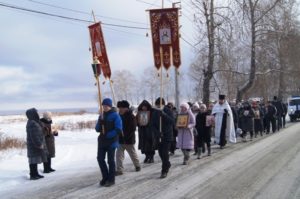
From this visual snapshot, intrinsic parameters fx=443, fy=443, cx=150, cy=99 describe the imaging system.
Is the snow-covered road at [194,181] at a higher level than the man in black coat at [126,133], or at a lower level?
lower

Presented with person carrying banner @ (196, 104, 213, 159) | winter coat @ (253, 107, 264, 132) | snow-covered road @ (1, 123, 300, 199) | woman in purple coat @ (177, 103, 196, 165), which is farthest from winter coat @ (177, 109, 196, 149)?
winter coat @ (253, 107, 264, 132)

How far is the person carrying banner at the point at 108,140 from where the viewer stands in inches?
387

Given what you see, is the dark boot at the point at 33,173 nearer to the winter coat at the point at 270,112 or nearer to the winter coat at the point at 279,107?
the winter coat at the point at 270,112

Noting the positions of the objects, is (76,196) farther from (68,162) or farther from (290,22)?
(290,22)

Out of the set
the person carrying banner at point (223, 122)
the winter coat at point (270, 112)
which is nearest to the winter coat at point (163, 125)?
the person carrying banner at point (223, 122)

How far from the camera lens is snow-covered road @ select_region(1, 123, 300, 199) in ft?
28.9

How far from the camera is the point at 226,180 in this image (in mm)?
10102

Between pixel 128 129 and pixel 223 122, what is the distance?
613cm

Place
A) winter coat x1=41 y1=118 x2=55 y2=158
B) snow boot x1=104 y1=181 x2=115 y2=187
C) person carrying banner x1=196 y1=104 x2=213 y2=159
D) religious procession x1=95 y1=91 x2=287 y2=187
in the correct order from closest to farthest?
1. snow boot x1=104 y1=181 x2=115 y2=187
2. religious procession x1=95 y1=91 x2=287 y2=187
3. winter coat x1=41 y1=118 x2=55 y2=158
4. person carrying banner x1=196 y1=104 x2=213 y2=159

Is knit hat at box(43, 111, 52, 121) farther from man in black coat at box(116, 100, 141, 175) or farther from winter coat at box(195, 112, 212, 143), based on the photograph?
winter coat at box(195, 112, 212, 143)

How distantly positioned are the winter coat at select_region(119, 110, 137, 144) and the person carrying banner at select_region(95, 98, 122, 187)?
1.78m

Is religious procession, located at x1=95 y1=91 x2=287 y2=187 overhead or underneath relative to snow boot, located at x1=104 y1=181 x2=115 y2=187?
overhead

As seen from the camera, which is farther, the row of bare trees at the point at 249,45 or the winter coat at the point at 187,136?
the row of bare trees at the point at 249,45

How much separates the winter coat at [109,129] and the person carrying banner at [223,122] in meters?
7.72
